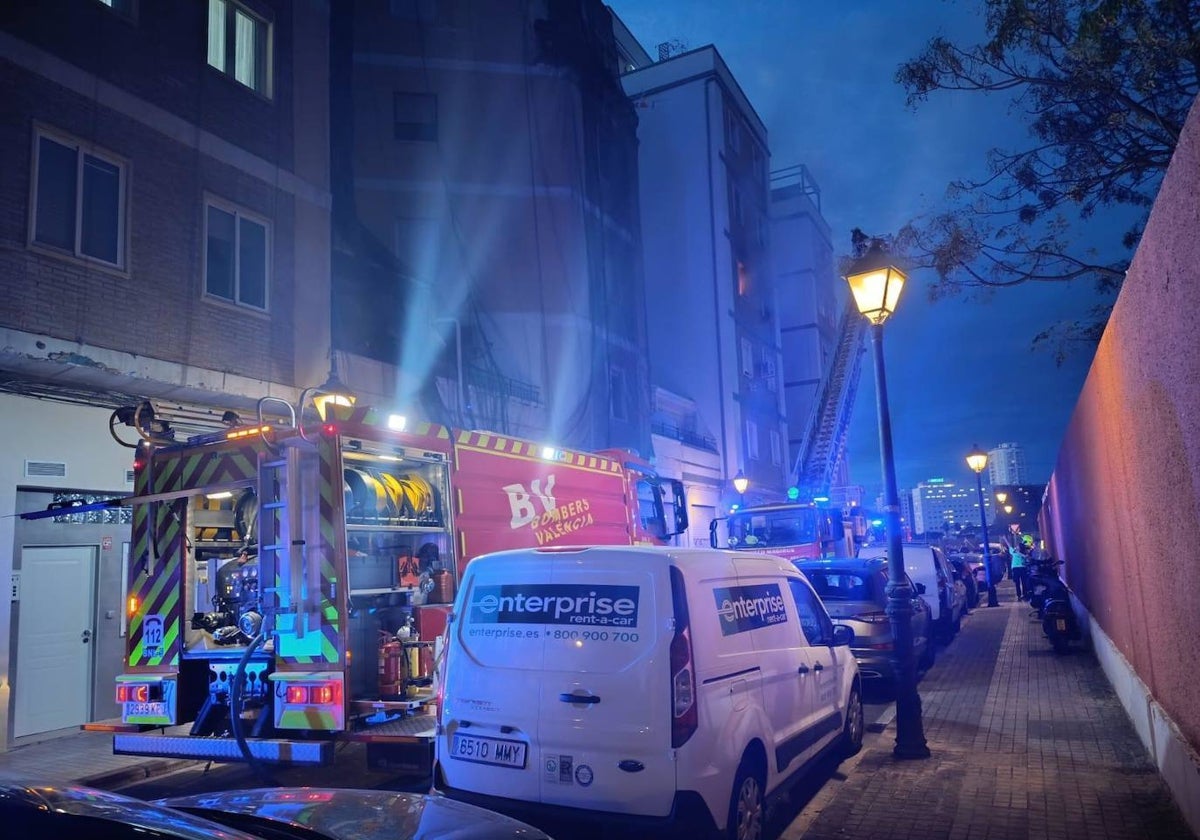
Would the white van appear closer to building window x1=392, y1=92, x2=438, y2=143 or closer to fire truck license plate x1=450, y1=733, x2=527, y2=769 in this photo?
fire truck license plate x1=450, y1=733, x2=527, y2=769

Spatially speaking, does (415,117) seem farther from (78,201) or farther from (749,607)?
(749,607)

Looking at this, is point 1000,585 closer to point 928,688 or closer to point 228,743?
point 928,688

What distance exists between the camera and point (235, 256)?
1288cm

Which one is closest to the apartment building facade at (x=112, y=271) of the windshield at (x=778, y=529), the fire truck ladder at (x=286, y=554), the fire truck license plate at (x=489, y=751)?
the fire truck ladder at (x=286, y=554)

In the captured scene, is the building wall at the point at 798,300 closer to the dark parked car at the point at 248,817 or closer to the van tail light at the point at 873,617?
the van tail light at the point at 873,617

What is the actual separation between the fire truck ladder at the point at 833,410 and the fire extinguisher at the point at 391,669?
23750 mm

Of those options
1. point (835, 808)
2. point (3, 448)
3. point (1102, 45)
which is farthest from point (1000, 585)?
point (3, 448)

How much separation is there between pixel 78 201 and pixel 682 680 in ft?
32.8

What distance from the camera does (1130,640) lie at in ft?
27.8

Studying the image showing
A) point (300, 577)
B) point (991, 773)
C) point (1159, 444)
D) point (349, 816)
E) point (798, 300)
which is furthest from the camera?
point (798, 300)

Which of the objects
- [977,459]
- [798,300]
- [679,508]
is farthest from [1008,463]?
[679,508]

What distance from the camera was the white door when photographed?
9.97m

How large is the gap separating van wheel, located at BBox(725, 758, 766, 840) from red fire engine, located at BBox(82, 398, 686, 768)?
8.10 ft

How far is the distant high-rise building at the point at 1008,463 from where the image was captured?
137125 mm
